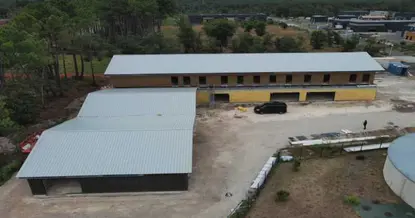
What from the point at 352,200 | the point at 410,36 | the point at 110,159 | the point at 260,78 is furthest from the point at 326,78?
the point at 410,36

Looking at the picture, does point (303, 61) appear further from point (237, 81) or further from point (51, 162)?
point (51, 162)

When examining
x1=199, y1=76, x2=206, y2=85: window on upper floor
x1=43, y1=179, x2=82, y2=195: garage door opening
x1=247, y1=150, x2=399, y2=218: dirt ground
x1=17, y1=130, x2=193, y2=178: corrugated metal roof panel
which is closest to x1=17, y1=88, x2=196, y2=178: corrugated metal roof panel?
x1=17, y1=130, x2=193, y2=178: corrugated metal roof panel

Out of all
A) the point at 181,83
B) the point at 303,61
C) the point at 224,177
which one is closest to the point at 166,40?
the point at 181,83

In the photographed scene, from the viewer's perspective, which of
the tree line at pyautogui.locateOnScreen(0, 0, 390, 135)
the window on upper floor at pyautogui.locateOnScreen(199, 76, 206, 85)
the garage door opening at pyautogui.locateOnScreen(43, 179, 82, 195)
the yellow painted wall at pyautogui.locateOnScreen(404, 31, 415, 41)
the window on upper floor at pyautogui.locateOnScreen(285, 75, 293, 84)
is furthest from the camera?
the yellow painted wall at pyautogui.locateOnScreen(404, 31, 415, 41)

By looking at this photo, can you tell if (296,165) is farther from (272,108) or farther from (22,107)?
(22,107)

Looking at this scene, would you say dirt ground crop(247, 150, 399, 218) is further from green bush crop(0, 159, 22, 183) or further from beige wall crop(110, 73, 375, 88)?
green bush crop(0, 159, 22, 183)
